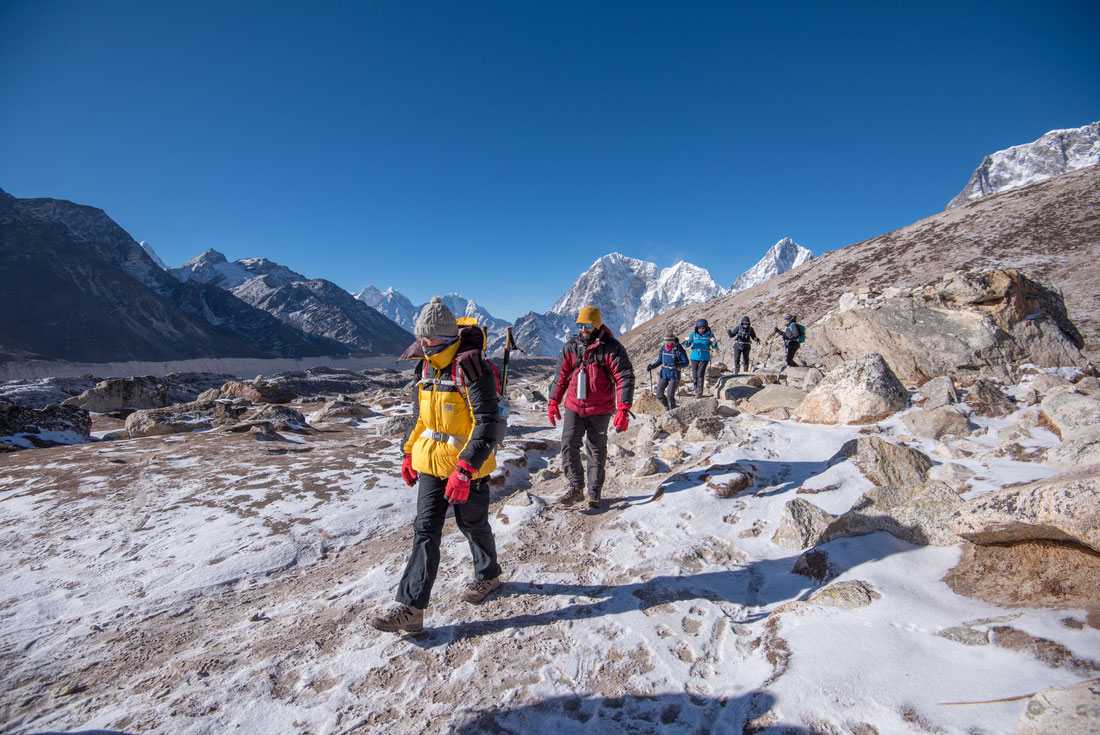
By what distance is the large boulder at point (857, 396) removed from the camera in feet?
21.9

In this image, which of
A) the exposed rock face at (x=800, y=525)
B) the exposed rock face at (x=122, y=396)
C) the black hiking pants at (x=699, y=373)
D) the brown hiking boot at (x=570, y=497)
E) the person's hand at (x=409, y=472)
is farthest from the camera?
the exposed rock face at (x=122, y=396)

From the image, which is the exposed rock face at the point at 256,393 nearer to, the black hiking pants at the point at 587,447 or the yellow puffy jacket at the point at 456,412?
the black hiking pants at the point at 587,447

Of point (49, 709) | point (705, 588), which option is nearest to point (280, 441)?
point (49, 709)

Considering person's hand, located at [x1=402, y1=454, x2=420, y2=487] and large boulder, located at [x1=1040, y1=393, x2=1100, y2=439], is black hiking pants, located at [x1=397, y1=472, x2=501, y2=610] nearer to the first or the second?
person's hand, located at [x1=402, y1=454, x2=420, y2=487]

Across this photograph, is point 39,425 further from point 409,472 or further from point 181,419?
point 409,472

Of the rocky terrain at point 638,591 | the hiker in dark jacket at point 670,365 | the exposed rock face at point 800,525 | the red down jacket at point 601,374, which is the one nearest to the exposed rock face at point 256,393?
the rocky terrain at point 638,591

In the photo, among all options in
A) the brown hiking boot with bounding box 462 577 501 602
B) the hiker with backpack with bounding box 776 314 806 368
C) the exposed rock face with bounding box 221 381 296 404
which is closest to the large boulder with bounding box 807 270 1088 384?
the hiker with backpack with bounding box 776 314 806 368

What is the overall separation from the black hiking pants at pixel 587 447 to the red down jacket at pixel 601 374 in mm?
120

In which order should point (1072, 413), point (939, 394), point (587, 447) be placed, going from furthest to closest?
point (939, 394), point (587, 447), point (1072, 413)

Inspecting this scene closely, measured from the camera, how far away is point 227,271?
183m

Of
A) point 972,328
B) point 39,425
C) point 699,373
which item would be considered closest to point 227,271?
point 39,425

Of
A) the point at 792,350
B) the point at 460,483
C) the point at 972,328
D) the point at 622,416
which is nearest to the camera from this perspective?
the point at 460,483

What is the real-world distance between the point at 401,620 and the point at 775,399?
25.7 ft

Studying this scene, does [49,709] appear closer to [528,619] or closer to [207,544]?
[207,544]
